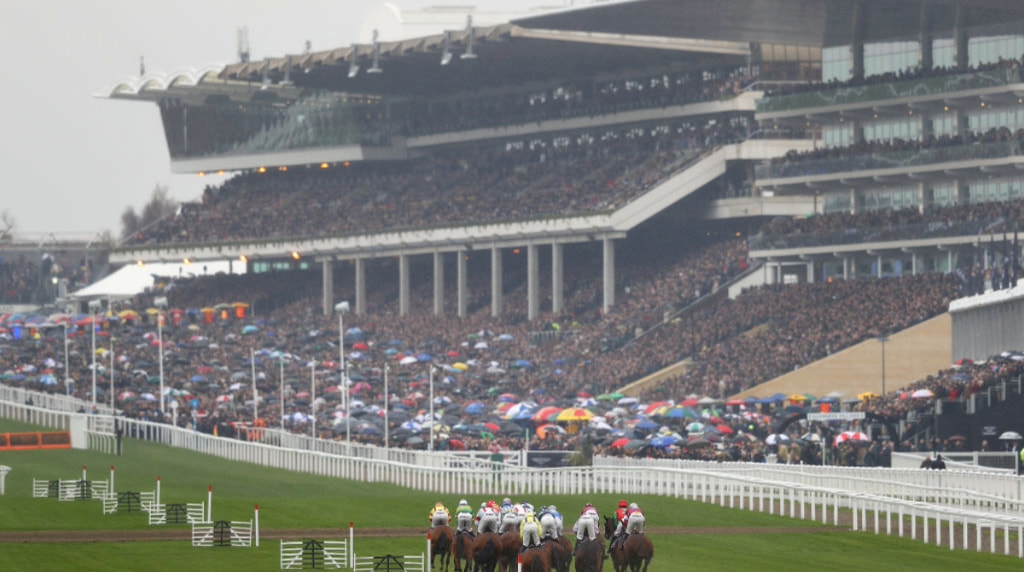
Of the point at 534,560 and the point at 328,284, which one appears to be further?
the point at 328,284

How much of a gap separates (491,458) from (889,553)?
21824mm

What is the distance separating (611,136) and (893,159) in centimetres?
1899

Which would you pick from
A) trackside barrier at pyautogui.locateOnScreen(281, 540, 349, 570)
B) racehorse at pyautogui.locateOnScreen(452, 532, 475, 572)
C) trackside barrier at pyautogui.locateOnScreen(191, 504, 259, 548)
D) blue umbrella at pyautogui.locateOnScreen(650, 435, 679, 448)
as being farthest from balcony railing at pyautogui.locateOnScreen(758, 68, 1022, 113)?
racehorse at pyautogui.locateOnScreen(452, 532, 475, 572)

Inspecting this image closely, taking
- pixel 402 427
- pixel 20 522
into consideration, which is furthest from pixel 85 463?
pixel 20 522

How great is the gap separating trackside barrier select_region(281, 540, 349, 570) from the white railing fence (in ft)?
30.0

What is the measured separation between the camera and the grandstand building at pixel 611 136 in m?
76.2

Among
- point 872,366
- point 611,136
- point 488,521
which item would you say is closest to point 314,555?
point 488,521

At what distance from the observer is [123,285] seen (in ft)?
348

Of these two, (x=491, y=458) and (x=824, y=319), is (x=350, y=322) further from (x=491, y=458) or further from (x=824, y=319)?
(x=491, y=458)

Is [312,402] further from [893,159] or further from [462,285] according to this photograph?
[893,159]

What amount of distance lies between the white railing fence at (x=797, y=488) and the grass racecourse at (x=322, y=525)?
1.82 ft

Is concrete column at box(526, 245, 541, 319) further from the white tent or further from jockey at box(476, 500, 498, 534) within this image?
jockey at box(476, 500, 498, 534)

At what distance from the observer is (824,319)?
70.6 meters

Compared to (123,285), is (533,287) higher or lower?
higher
